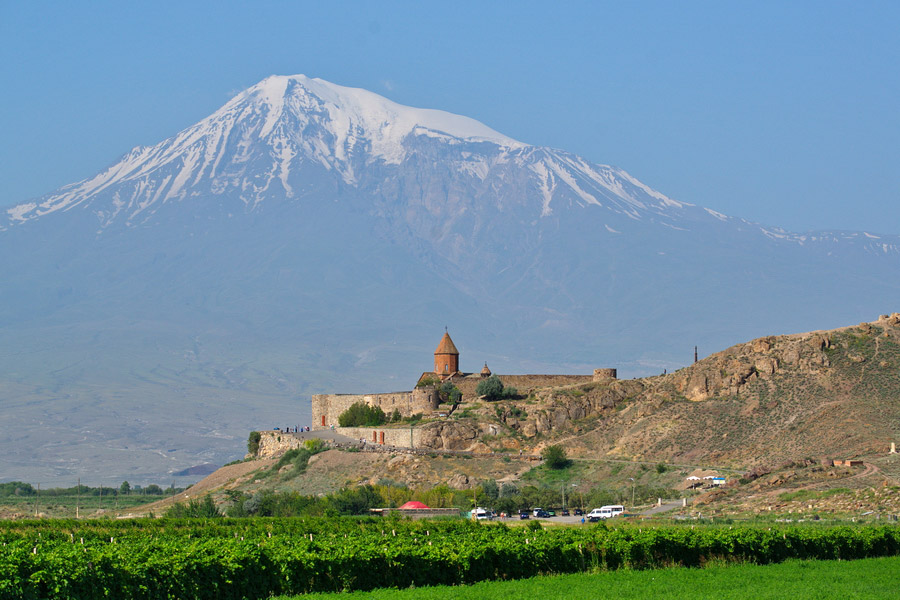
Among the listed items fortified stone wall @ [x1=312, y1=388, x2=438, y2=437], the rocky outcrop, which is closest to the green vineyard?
the rocky outcrop

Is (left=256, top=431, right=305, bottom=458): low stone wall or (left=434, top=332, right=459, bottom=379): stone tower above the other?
(left=434, top=332, right=459, bottom=379): stone tower

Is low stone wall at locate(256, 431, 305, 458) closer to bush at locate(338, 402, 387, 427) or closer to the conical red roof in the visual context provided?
bush at locate(338, 402, 387, 427)

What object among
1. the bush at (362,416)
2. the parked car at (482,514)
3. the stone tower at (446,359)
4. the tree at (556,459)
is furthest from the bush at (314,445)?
the parked car at (482,514)

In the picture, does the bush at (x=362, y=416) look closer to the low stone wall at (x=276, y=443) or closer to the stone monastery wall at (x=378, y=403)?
the stone monastery wall at (x=378, y=403)

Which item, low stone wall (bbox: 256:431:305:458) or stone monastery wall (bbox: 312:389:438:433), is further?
stone monastery wall (bbox: 312:389:438:433)

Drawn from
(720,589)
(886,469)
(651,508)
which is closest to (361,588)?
(720,589)
